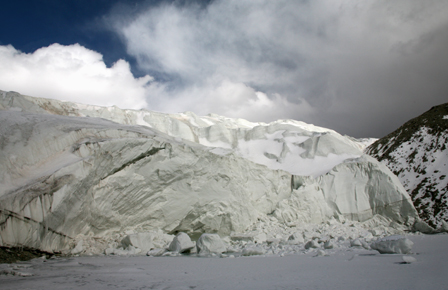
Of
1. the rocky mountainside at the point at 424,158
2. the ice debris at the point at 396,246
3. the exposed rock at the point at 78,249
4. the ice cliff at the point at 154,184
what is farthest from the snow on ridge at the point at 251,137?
the exposed rock at the point at 78,249

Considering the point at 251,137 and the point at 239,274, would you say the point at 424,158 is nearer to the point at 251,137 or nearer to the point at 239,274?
the point at 251,137

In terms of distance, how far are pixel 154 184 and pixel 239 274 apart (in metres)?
5.95

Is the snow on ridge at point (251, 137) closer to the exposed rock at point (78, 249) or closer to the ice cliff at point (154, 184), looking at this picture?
the ice cliff at point (154, 184)

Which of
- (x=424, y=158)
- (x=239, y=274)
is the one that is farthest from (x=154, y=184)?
(x=424, y=158)

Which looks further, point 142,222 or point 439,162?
point 439,162

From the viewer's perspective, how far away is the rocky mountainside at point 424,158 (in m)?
20.6

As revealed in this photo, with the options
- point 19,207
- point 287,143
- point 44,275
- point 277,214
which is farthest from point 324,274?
point 287,143

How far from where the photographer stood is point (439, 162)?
937 inches

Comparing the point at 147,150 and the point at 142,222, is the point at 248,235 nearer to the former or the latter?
the point at 142,222

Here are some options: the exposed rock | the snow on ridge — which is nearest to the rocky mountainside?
the snow on ridge

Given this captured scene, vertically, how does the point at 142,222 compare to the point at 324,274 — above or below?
above

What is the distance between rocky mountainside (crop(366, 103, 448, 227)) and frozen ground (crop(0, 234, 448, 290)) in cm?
1690

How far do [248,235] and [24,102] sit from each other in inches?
620

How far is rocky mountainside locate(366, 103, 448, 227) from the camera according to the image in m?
20.6
